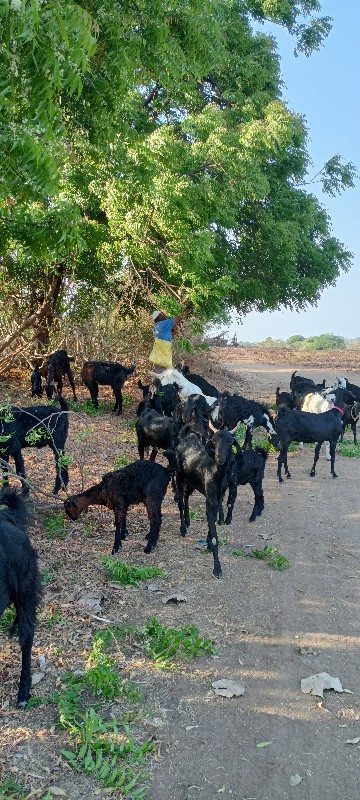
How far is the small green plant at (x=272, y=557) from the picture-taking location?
728cm

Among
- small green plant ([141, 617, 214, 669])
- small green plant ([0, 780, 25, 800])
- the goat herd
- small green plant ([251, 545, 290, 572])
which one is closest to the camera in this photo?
small green plant ([0, 780, 25, 800])

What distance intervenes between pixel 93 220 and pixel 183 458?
8.29m

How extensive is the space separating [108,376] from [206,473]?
7528 millimetres

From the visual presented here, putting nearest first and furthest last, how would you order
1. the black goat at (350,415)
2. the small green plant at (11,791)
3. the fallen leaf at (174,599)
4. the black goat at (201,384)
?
the small green plant at (11,791)
the fallen leaf at (174,599)
the black goat at (350,415)
the black goat at (201,384)

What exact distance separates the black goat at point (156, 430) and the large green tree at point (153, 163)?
9.74ft

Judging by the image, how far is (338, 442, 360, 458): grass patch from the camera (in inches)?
526

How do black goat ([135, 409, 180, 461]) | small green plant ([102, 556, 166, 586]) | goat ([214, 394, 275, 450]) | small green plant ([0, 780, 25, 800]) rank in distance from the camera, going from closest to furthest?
1. small green plant ([0, 780, 25, 800])
2. small green plant ([102, 556, 166, 586])
3. black goat ([135, 409, 180, 461])
4. goat ([214, 394, 275, 450])

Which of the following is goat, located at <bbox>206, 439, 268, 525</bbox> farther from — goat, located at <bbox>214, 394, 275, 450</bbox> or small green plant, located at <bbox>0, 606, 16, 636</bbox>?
small green plant, located at <bbox>0, 606, 16, 636</bbox>

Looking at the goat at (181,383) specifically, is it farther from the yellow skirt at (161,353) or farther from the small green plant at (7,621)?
the small green plant at (7,621)

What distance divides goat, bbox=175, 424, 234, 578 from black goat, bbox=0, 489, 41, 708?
2.67 meters

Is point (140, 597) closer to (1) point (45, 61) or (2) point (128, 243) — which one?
(1) point (45, 61)

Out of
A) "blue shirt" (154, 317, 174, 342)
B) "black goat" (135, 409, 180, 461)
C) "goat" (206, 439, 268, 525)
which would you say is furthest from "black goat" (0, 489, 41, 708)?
"blue shirt" (154, 317, 174, 342)

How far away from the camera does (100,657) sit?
16.7 feet

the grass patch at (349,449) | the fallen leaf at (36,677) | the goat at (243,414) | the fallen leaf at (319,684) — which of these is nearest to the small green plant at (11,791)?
the fallen leaf at (36,677)
